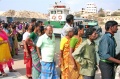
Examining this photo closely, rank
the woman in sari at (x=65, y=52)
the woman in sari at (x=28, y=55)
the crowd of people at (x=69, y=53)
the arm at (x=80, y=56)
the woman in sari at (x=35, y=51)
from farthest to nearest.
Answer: the woman in sari at (x=28, y=55) → the woman in sari at (x=35, y=51) → the woman in sari at (x=65, y=52) → the arm at (x=80, y=56) → the crowd of people at (x=69, y=53)

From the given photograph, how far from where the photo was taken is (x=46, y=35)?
4.93 meters

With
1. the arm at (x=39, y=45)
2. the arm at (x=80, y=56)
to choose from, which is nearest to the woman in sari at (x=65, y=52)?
the arm at (x=39, y=45)

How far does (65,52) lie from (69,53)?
0.16 metres

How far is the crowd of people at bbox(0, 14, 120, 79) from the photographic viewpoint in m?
3.63

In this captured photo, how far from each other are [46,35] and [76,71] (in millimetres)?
1015

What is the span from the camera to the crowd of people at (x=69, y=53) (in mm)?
3627

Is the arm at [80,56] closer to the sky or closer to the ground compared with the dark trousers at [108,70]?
closer to the sky

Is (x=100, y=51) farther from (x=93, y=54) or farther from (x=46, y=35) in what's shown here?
(x=46, y=35)

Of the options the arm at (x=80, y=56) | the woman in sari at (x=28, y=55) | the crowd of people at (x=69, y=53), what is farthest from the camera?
the woman in sari at (x=28, y=55)

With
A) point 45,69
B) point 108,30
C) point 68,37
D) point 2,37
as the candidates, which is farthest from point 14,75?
point 108,30

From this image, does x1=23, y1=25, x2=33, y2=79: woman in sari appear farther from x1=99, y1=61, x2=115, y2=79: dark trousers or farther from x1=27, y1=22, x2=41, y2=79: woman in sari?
x1=99, y1=61, x2=115, y2=79: dark trousers

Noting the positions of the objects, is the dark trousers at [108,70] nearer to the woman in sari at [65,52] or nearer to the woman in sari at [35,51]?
the woman in sari at [65,52]

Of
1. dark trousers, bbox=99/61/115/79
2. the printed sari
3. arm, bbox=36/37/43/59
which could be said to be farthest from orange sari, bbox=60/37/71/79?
dark trousers, bbox=99/61/115/79

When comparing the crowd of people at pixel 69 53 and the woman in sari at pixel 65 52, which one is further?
the woman in sari at pixel 65 52
